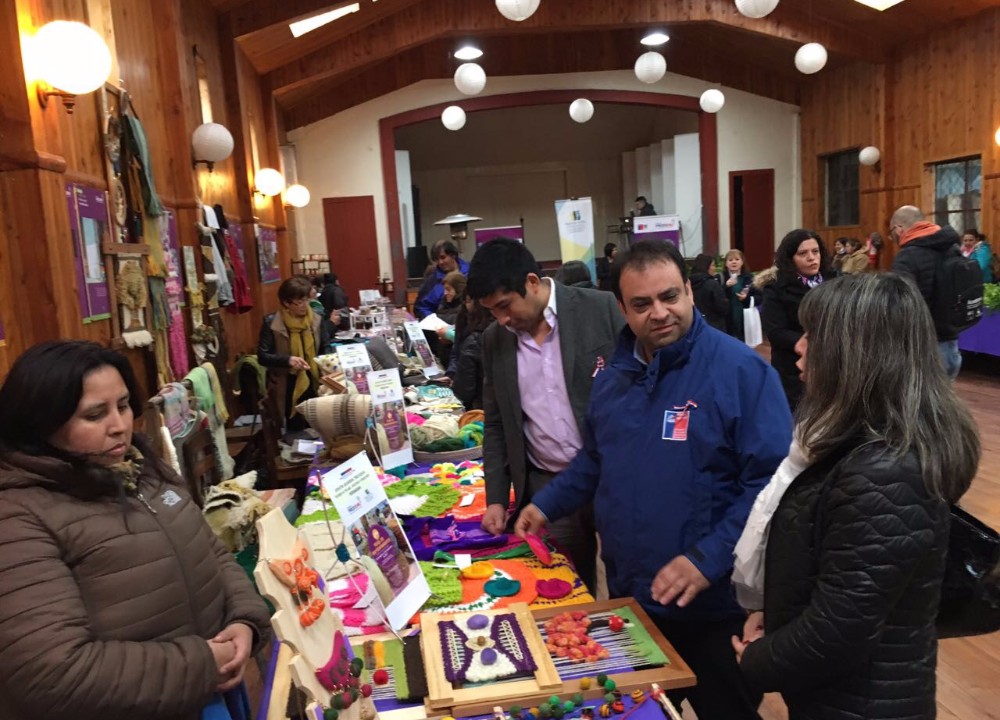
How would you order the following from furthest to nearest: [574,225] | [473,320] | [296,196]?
[296,196]
[574,225]
[473,320]

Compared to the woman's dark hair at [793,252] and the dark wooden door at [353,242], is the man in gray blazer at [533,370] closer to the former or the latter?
the woman's dark hair at [793,252]

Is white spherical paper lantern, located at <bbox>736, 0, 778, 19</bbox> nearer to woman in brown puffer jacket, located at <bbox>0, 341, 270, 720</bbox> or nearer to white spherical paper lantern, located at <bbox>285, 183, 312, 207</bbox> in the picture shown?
white spherical paper lantern, located at <bbox>285, 183, 312, 207</bbox>

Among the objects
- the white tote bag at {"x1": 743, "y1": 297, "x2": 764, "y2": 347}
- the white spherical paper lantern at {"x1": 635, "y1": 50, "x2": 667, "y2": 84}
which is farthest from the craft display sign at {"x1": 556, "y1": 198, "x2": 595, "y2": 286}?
the white spherical paper lantern at {"x1": 635, "y1": 50, "x2": 667, "y2": 84}

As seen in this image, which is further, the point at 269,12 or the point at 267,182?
the point at 267,182

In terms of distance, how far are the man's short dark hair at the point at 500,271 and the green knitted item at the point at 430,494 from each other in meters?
0.70

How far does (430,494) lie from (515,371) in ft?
1.91

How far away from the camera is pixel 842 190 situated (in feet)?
41.0

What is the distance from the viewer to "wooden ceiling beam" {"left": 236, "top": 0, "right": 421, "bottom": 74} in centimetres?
831

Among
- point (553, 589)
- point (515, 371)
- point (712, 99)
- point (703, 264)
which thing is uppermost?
point (712, 99)

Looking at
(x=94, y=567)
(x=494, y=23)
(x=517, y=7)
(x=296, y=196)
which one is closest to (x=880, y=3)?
(x=494, y=23)

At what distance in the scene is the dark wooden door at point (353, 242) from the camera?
40.9 feet

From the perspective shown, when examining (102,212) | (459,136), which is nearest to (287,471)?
(102,212)

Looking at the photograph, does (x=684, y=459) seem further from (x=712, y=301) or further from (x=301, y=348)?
(x=712, y=301)

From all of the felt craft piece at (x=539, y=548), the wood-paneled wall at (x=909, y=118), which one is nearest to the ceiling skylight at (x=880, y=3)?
the wood-paneled wall at (x=909, y=118)
